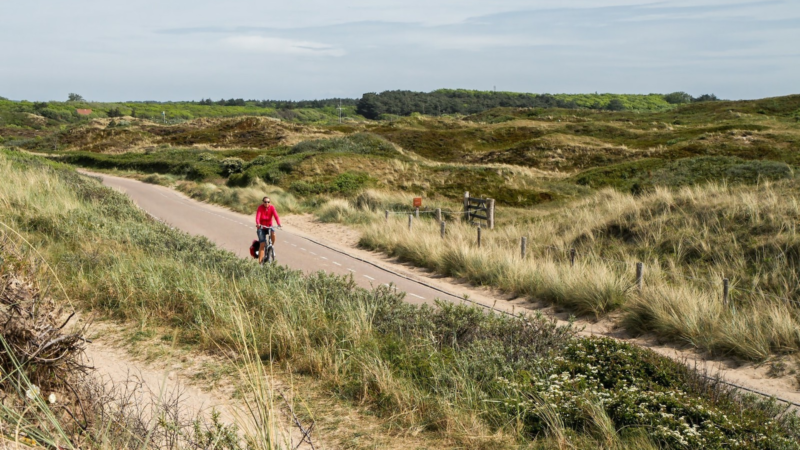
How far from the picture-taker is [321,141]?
5006 centimetres

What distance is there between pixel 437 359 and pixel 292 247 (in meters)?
13.2

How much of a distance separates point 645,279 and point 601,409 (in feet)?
24.7

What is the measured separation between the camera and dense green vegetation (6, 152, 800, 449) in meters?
4.95

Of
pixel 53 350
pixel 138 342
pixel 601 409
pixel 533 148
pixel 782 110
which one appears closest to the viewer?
pixel 53 350

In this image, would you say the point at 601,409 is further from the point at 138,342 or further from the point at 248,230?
the point at 248,230

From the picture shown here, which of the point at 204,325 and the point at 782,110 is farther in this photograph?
the point at 782,110

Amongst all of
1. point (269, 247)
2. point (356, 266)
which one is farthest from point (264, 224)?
point (356, 266)

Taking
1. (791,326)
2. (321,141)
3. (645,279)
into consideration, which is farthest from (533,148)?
(791,326)

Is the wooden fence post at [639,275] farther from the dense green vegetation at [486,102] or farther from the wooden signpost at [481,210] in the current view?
the dense green vegetation at [486,102]

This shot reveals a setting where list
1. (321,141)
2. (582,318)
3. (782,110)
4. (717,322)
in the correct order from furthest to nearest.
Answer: (782,110)
(321,141)
(582,318)
(717,322)

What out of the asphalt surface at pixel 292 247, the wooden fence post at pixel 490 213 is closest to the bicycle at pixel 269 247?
the asphalt surface at pixel 292 247

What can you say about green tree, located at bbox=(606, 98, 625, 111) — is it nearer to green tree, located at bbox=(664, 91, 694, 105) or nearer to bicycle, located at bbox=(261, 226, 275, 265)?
green tree, located at bbox=(664, 91, 694, 105)

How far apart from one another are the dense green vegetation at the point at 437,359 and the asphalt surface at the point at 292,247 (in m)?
1.76

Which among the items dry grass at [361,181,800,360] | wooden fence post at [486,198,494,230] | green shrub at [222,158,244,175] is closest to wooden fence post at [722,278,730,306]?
dry grass at [361,181,800,360]
